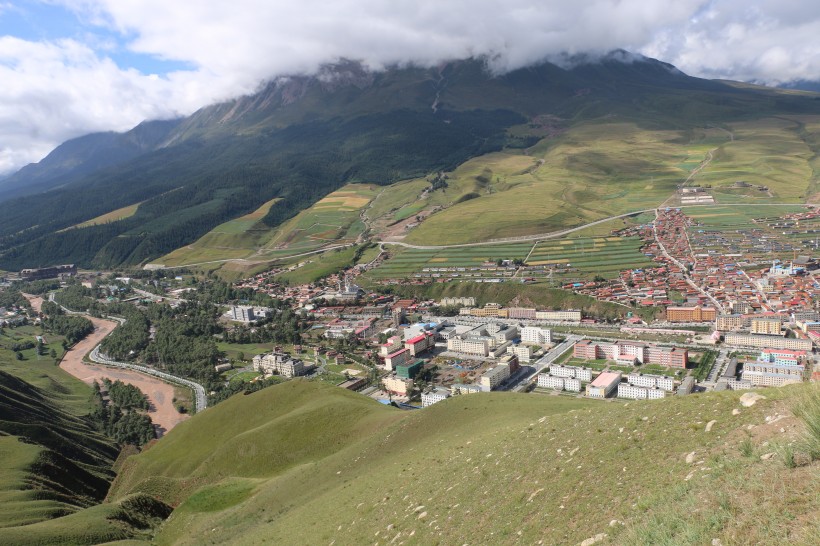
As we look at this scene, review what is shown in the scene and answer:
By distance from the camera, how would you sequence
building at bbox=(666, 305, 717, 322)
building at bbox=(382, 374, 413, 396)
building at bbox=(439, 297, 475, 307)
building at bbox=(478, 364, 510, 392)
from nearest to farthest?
building at bbox=(478, 364, 510, 392) < building at bbox=(382, 374, 413, 396) < building at bbox=(666, 305, 717, 322) < building at bbox=(439, 297, 475, 307)

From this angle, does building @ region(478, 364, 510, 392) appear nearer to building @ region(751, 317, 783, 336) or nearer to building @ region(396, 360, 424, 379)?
building @ region(396, 360, 424, 379)

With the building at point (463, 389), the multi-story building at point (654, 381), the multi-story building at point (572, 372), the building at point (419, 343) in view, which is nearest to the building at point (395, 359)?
the building at point (419, 343)

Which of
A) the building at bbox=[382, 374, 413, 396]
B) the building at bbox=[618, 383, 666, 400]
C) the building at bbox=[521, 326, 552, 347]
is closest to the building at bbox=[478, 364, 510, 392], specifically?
the building at bbox=[382, 374, 413, 396]

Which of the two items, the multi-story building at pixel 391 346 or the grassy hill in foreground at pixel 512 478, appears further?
the multi-story building at pixel 391 346

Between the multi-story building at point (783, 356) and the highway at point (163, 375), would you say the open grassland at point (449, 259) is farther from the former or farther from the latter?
the multi-story building at point (783, 356)

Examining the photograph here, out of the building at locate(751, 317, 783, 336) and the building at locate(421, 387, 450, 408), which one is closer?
the building at locate(421, 387, 450, 408)

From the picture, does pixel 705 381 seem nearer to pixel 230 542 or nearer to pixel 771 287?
pixel 771 287

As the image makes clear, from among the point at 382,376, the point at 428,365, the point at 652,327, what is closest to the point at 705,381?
the point at 652,327
